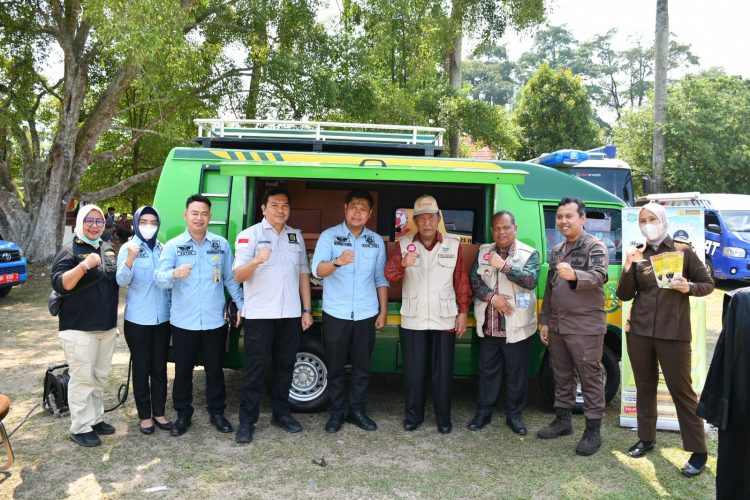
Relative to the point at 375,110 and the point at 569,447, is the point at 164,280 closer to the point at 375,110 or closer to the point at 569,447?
the point at 569,447

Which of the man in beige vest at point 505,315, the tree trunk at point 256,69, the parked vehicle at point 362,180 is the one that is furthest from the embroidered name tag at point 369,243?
the tree trunk at point 256,69

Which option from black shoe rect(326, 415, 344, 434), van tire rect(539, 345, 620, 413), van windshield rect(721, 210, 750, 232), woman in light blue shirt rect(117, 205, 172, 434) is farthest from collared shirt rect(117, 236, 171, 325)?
van windshield rect(721, 210, 750, 232)

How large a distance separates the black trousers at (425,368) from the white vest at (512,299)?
1.10 ft

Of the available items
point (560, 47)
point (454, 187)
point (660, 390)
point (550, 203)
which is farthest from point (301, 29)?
point (560, 47)

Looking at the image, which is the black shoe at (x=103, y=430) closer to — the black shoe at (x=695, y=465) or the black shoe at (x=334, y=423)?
the black shoe at (x=334, y=423)

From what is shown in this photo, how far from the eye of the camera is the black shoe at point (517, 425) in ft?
15.5

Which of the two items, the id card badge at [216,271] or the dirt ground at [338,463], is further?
the id card badge at [216,271]

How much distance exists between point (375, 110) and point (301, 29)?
2.74 m

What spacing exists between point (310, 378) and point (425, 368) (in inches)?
41.4

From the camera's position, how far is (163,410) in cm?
462

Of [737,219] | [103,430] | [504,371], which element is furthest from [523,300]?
[737,219]

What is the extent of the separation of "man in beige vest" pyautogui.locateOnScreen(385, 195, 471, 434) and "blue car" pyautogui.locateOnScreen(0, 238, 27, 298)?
341 inches

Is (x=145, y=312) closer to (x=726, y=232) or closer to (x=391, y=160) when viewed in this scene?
(x=391, y=160)

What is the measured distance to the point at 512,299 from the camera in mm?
4672
